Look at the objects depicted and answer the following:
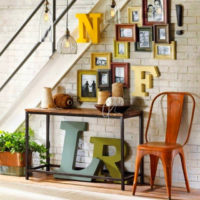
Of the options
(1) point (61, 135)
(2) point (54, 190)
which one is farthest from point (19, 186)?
(1) point (61, 135)

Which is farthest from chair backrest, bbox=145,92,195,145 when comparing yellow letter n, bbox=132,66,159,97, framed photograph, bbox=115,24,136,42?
framed photograph, bbox=115,24,136,42

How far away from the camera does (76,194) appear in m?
5.85

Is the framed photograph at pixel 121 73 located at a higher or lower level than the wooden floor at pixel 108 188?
higher

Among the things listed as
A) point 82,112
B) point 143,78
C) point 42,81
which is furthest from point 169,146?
point 42,81

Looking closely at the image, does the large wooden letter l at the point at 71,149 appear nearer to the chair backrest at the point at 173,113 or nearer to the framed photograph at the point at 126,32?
the chair backrest at the point at 173,113

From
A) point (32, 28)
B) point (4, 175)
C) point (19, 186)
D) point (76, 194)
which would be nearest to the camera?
point (76, 194)

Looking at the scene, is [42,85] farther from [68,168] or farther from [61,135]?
[68,168]

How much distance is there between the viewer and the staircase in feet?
21.9

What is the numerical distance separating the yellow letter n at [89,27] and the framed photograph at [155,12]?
1.79ft

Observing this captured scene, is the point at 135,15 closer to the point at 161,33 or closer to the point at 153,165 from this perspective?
the point at 161,33

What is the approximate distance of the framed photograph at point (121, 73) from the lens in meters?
6.43

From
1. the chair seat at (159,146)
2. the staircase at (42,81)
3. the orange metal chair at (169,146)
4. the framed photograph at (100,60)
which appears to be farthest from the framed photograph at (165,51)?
the chair seat at (159,146)

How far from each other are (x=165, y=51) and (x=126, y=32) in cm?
51

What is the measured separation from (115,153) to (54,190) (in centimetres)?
89
